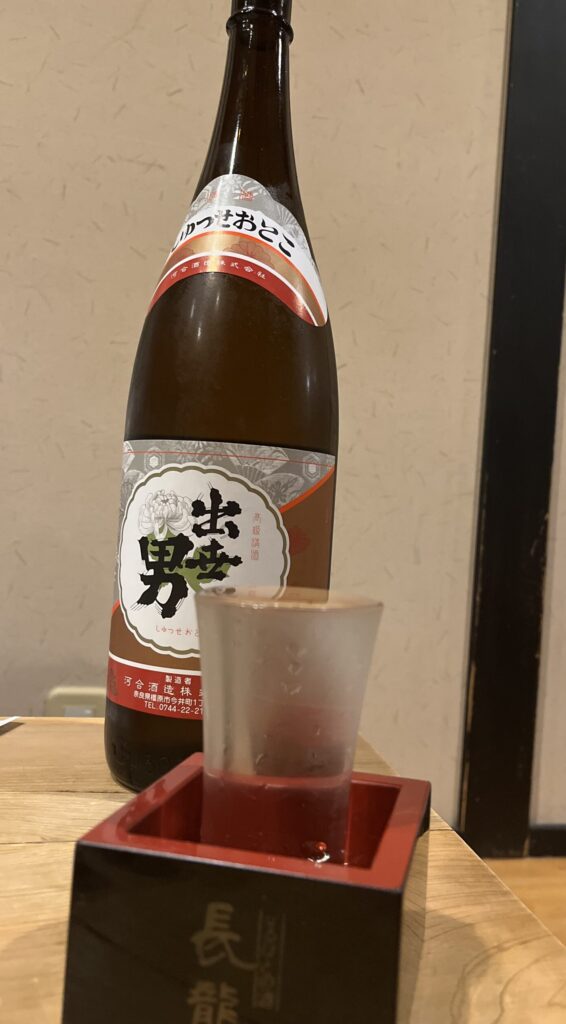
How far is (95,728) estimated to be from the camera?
2.11ft

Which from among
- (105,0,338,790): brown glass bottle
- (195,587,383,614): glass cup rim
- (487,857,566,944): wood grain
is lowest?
(487,857,566,944): wood grain

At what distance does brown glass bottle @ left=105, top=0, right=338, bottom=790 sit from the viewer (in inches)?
18.1

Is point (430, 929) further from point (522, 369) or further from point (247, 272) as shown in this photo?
point (522, 369)

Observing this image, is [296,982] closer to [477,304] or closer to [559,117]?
[477,304]

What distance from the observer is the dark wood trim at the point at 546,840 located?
39.5 inches

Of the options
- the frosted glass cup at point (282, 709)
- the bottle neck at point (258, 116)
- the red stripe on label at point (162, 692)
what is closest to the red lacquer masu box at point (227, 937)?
the frosted glass cup at point (282, 709)

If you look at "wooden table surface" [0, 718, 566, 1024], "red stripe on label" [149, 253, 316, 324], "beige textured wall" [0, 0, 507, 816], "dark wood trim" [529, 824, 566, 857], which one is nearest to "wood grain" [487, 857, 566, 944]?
"dark wood trim" [529, 824, 566, 857]

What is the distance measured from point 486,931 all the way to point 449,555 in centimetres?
69

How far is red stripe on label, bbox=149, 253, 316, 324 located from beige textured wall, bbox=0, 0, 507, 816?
0.39 meters

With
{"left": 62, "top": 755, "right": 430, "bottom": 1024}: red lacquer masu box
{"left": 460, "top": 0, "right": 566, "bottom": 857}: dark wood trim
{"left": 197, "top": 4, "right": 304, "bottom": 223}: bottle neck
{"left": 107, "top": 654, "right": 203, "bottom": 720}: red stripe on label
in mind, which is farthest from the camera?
{"left": 460, "top": 0, "right": 566, "bottom": 857}: dark wood trim

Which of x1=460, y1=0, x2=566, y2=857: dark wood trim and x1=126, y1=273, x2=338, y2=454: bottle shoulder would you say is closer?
x1=126, y1=273, x2=338, y2=454: bottle shoulder

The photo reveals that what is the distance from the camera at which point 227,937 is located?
0.73 ft

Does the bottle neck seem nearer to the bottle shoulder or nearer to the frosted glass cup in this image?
the bottle shoulder

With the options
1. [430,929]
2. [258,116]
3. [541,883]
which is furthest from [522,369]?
[430,929]
